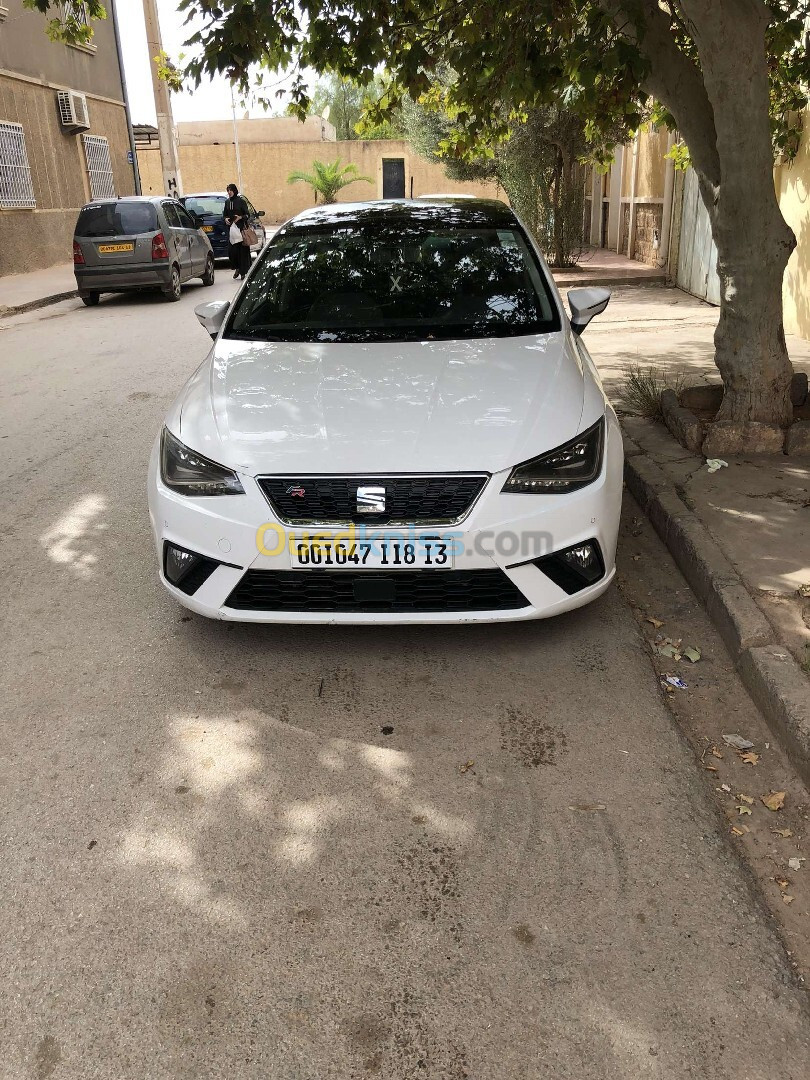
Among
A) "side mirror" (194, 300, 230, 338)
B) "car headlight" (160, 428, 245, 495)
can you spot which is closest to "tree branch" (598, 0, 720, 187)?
"side mirror" (194, 300, 230, 338)

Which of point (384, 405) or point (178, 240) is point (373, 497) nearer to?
point (384, 405)

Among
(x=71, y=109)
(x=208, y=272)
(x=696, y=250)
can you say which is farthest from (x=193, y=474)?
(x=71, y=109)

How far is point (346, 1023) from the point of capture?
206 centimetres

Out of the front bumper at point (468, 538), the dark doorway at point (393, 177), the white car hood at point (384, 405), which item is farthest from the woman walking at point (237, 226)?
the dark doorway at point (393, 177)

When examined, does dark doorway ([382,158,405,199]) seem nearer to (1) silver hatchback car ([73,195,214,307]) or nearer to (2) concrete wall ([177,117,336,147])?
(2) concrete wall ([177,117,336,147])

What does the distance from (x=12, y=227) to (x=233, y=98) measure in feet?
47.1

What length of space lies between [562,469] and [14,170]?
20752 millimetres

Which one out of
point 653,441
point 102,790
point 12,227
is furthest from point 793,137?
point 12,227

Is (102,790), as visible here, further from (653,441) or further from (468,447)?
(653,441)

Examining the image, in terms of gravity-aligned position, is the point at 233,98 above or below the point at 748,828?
above

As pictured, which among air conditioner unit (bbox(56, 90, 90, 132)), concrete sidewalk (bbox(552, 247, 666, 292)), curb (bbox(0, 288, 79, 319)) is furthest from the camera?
air conditioner unit (bbox(56, 90, 90, 132))

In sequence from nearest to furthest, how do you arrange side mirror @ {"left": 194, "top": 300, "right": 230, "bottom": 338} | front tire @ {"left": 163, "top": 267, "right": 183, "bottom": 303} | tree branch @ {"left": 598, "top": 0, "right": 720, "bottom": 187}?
side mirror @ {"left": 194, "top": 300, "right": 230, "bottom": 338} → tree branch @ {"left": 598, "top": 0, "right": 720, "bottom": 187} → front tire @ {"left": 163, "top": 267, "right": 183, "bottom": 303}

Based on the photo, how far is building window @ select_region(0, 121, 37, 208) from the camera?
64.7 feet

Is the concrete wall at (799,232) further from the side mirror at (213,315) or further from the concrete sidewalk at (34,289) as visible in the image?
the concrete sidewalk at (34,289)
